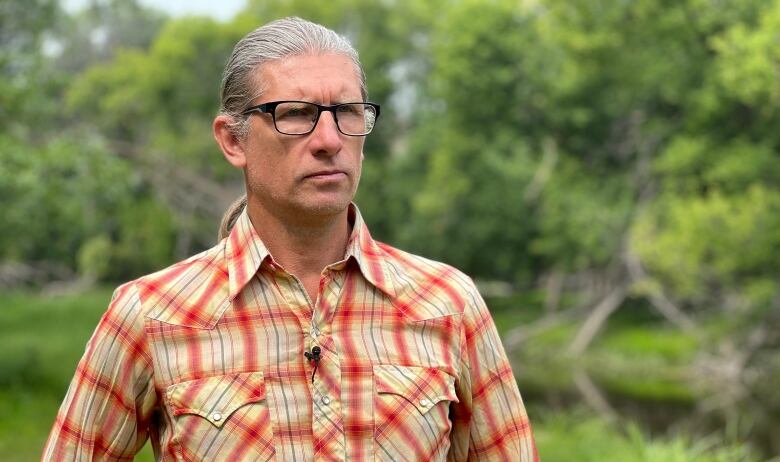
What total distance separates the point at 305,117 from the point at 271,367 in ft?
1.65

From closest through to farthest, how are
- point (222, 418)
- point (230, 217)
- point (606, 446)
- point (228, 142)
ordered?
point (222, 418) → point (228, 142) → point (230, 217) → point (606, 446)

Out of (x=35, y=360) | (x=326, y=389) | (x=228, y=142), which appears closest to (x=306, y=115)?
(x=228, y=142)

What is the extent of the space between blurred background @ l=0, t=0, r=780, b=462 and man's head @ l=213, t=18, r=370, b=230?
8229mm

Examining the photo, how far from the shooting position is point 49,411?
12.6 m

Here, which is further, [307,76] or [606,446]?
[606,446]

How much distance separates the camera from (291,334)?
226cm

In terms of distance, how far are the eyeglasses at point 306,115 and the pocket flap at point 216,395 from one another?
19.4 inches

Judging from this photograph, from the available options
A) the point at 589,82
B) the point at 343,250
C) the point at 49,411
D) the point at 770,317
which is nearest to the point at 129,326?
the point at 343,250

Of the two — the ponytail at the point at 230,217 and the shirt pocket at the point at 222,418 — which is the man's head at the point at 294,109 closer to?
the ponytail at the point at 230,217

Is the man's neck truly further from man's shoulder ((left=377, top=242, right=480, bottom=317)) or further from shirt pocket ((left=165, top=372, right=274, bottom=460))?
shirt pocket ((left=165, top=372, right=274, bottom=460))

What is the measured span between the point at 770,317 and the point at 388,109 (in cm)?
1480

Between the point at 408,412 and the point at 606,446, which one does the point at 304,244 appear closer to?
the point at 408,412

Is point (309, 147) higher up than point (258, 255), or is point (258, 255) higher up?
point (309, 147)

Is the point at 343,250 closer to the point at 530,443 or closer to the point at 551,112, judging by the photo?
the point at 530,443
